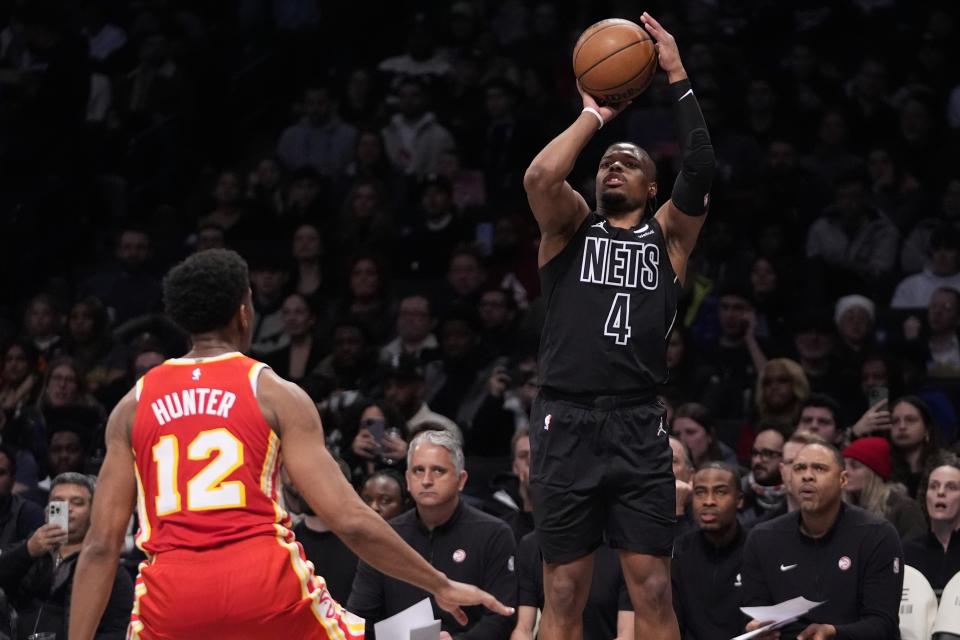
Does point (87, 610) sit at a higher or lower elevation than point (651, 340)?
lower

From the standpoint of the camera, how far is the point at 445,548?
764 centimetres

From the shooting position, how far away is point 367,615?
24.9 feet

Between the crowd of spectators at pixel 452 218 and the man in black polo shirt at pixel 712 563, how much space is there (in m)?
0.46

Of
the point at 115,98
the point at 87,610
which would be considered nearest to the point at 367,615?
the point at 87,610

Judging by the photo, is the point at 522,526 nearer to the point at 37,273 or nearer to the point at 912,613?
the point at 912,613

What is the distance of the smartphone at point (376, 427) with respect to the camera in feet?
30.3

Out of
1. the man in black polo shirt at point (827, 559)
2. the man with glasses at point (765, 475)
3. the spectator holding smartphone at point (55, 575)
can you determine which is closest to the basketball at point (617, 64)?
the man in black polo shirt at point (827, 559)

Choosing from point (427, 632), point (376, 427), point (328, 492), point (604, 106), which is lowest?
point (427, 632)

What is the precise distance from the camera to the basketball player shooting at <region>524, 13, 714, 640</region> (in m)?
5.43

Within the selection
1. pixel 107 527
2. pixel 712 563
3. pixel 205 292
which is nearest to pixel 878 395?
pixel 712 563

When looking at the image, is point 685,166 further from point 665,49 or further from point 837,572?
point 837,572

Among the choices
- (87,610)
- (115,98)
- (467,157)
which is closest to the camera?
(87,610)

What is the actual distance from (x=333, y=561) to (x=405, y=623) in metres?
1.37

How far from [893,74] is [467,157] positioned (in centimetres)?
375
